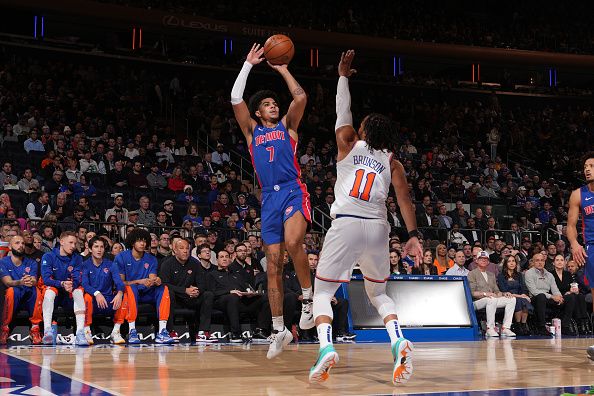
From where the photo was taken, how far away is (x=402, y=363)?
527cm

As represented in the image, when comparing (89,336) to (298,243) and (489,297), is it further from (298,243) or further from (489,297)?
(489,297)

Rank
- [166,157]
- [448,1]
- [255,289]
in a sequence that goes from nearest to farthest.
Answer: [255,289], [166,157], [448,1]

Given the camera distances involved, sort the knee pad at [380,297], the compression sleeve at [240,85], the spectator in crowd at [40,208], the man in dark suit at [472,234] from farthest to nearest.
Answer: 1. the man in dark suit at [472,234]
2. the spectator in crowd at [40,208]
3. the compression sleeve at [240,85]
4. the knee pad at [380,297]

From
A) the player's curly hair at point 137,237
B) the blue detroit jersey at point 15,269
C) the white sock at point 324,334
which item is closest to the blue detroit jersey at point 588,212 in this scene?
the white sock at point 324,334

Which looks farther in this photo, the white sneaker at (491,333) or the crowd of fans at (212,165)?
the crowd of fans at (212,165)

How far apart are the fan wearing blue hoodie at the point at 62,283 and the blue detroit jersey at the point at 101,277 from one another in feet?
0.38

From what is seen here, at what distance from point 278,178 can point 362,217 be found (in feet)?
5.57

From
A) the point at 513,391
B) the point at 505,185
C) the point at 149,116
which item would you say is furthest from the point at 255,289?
the point at 505,185

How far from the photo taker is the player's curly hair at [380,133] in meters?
5.81

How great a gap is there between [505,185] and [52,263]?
15039 millimetres

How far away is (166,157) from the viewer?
17734 mm

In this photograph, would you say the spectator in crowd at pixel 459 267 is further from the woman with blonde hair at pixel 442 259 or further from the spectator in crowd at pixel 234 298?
the spectator in crowd at pixel 234 298

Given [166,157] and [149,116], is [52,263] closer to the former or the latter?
[166,157]

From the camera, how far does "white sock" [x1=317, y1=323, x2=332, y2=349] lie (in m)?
5.40
